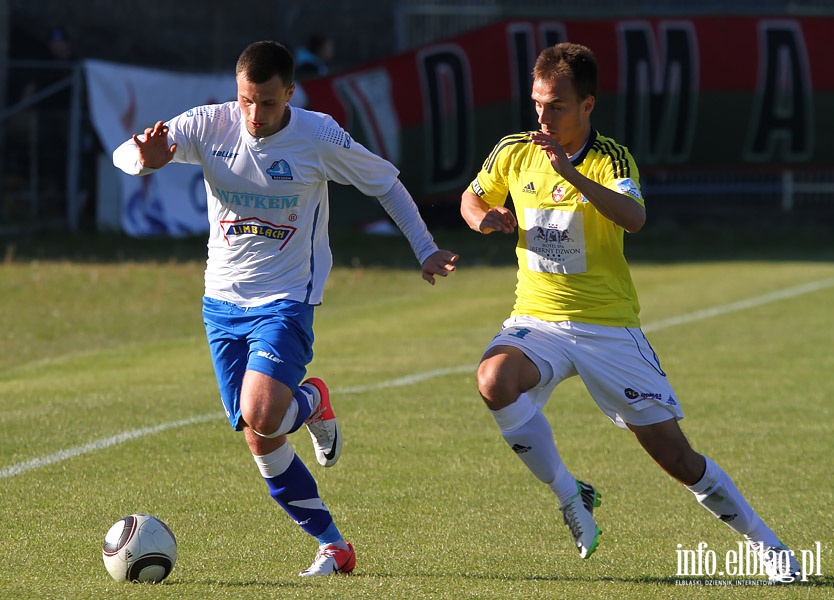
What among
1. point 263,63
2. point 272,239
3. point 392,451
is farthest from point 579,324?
point 392,451

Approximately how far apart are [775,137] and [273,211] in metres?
18.2

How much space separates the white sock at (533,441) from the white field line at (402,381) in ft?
9.89

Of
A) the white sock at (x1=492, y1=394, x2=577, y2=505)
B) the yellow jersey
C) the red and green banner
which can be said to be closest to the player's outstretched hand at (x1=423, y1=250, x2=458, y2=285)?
the yellow jersey

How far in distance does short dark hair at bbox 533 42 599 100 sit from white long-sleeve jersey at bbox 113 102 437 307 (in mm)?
831

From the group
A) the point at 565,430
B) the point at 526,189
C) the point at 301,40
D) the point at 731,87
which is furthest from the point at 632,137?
the point at 526,189

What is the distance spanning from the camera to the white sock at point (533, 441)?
5691mm

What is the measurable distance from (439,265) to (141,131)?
580 inches

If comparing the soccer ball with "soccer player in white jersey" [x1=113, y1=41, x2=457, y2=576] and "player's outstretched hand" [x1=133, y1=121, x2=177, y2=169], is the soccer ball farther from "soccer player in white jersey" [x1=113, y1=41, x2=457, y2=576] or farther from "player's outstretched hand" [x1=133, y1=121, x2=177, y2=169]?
"player's outstretched hand" [x1=133, y1=121, x2=177, y2=169]

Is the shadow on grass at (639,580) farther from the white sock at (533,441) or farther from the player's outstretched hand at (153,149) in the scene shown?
the player's outstretched hand at (153,149)

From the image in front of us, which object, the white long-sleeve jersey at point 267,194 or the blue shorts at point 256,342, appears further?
the white long-sleeve jersey at point 267,194

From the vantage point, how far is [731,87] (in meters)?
22.6

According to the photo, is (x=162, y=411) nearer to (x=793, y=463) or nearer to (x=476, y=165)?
(x=793, y=463)

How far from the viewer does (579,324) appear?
18.9 feet
